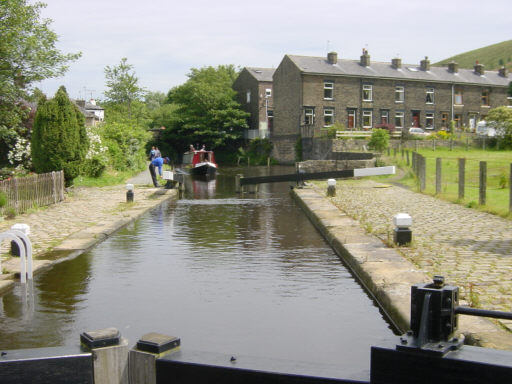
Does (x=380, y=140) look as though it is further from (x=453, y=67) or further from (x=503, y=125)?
(x=453, y=67)

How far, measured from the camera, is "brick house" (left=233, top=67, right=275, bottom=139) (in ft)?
193

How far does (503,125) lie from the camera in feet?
127

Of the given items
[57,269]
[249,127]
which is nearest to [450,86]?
[249,127]

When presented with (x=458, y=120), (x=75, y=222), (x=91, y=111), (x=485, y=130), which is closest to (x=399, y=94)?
(x=458, y=120)

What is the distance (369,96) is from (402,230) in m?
44.7

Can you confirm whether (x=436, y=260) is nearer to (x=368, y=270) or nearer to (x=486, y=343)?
(x=368, y=270)

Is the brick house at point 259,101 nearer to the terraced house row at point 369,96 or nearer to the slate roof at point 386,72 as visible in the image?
the terraced house row at point 369,96

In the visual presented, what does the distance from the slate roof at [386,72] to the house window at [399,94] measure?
3.59 feet

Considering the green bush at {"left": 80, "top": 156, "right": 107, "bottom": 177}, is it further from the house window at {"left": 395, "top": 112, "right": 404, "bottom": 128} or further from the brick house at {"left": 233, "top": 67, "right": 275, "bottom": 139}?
the house window at {"left": 395, "top": 112, "right": 404, "bottom": 128}

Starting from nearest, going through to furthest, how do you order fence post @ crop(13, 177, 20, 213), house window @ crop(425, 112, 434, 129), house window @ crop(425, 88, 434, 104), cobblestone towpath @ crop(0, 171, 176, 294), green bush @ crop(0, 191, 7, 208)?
cobblestone towpath @ crop(0, 171, 176, 294), green bush @ crop(0, 191, 7, 208), fence post @ crop(13, 177, 20, 213), house window @ crop(425, 88, 434, 104), house window @ crop(425, 112, 434, 129)

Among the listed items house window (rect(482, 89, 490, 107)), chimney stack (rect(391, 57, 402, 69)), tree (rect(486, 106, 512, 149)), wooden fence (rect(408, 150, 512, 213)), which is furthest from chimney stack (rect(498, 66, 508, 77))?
wooden fence (rect(408, 150, 512, 213))

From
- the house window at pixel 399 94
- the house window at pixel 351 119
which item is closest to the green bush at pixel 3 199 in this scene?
the house window at pixel 351 119

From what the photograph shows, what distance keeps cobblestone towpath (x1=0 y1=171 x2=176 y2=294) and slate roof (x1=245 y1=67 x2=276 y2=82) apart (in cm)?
4180

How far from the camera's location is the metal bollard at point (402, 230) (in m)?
8.31
